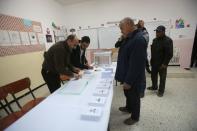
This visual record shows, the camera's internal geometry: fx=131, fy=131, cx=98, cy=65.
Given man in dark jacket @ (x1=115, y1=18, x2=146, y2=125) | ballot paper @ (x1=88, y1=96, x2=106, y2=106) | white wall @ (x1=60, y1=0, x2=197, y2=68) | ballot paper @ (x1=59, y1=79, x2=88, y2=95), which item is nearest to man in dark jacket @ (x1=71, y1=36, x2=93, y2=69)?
ballot paper @ (x1=59, y1=79, x2=88, y2=95)

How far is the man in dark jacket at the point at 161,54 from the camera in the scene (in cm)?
251

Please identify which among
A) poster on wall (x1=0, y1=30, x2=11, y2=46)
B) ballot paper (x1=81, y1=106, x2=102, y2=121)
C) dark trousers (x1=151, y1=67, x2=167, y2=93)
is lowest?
dark trousers (x1=151, y1=67, x2=167, y2=93)

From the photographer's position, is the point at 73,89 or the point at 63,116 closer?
the point at 63,116

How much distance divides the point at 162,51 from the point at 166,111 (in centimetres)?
116

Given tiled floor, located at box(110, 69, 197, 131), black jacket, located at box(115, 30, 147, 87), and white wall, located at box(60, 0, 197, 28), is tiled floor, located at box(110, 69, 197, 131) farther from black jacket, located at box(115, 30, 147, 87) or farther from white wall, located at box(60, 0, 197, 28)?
white wall, located at box(60, 0, 197, 28)

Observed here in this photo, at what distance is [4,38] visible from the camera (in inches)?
113

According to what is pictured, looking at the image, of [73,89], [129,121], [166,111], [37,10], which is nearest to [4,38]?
[37,10]

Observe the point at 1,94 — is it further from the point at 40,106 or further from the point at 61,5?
the point at 61,5

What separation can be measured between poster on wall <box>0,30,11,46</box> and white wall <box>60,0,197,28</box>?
9.14 ft

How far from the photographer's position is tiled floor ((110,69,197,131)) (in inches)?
72.4

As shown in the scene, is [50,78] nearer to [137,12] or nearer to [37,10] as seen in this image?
[37,10]

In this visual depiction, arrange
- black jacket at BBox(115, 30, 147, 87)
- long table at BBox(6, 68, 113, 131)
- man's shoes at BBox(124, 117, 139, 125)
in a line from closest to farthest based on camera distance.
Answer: long table at BBox(6, 68, 113, 131)
black jacket at BBox(115, 30, 147, 87)
man's shoes at BBox(124, 117, 139, 125)

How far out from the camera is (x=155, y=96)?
2.77 m

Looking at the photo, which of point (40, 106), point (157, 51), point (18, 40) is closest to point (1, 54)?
point (18, 40)
